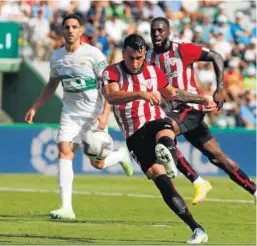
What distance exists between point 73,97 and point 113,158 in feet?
4.20

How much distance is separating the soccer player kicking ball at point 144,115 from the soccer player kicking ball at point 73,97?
1648 millimetres

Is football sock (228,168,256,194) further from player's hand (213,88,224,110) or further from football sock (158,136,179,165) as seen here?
football sock (158,136,179,165)

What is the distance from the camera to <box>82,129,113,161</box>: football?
1242 centimetres

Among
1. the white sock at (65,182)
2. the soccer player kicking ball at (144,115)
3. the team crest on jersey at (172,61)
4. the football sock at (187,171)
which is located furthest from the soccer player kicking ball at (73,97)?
the soccer player kicking ball at (144,115)

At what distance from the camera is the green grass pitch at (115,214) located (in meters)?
10.7

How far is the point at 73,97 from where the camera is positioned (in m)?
12.9

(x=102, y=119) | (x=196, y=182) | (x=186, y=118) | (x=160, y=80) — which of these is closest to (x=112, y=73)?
(x=160, y=80)

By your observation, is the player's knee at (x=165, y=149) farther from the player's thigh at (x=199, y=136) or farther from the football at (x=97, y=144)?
the player's thigh at (x=199, y=136)

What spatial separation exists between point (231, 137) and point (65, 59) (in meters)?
10.4

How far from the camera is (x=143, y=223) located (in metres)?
12.3

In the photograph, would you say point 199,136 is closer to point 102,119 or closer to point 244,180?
point 244,180

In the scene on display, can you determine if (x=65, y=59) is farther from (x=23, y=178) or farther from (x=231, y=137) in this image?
(x=231, y=137)

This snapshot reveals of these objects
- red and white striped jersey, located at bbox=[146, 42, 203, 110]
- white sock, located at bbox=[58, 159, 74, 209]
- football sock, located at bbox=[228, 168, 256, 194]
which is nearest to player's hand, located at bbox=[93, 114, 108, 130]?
white sock, located at bbox=[58, 159, 74, 209]

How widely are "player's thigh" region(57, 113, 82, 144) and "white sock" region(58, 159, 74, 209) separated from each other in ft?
0.93
